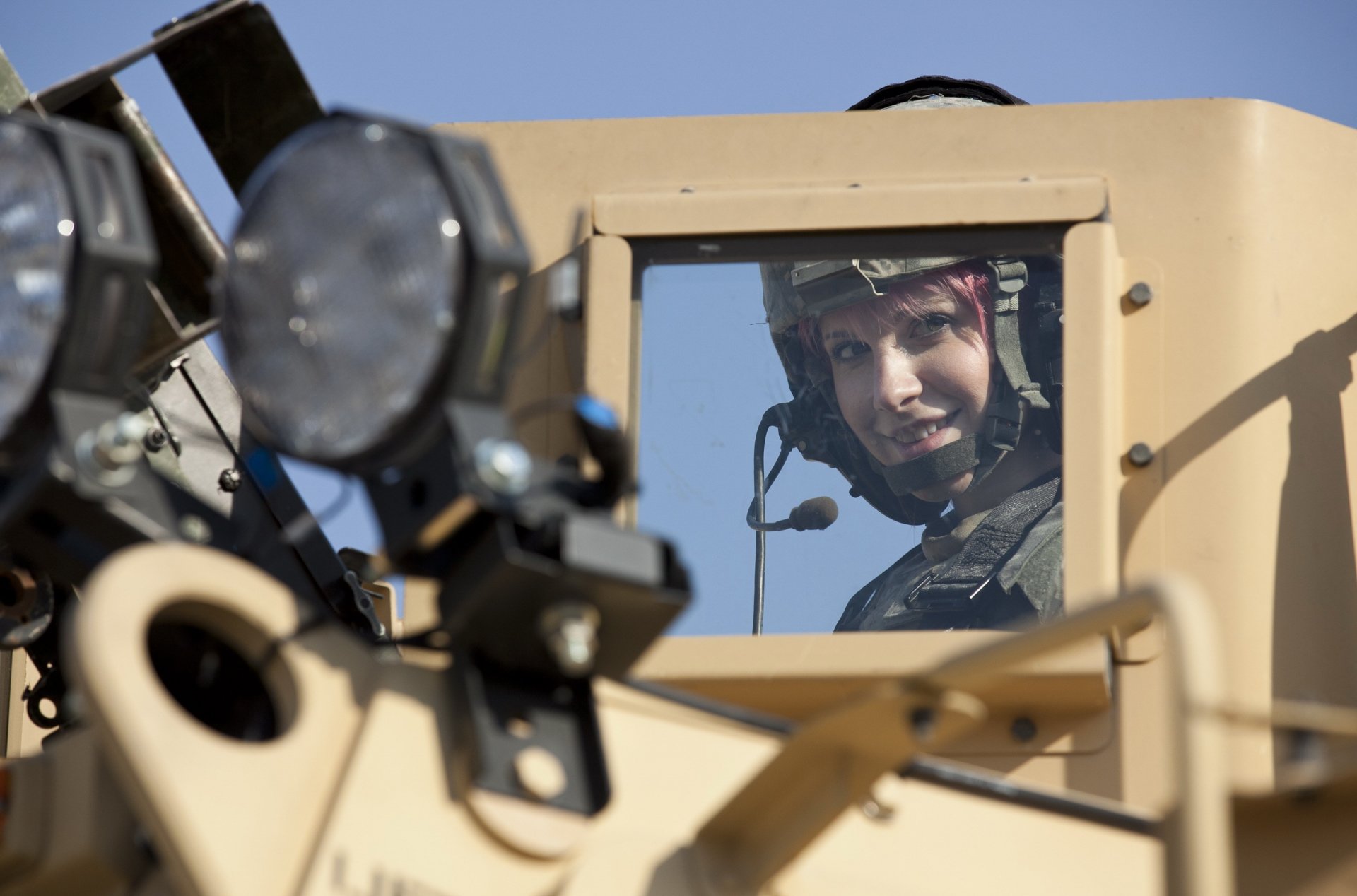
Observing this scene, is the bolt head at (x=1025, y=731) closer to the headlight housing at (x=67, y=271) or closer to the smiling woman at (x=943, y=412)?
the smiling woman at (x=943, y=412)

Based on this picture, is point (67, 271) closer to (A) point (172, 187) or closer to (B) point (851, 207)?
(A) point (172, 187)

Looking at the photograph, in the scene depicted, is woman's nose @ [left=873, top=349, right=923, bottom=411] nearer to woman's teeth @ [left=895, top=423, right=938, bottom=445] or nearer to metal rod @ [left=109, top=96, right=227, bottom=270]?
woman's teeth @ [left=895, top=423, right=938, bottom=445]

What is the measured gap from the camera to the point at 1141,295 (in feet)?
9.91

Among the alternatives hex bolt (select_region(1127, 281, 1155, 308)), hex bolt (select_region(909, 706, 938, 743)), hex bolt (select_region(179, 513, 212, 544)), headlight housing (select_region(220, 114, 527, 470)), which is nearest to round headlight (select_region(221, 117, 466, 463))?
headlight housing (select_region(220, 114, 527, 470))

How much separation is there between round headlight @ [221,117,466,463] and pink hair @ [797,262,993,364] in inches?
53.7

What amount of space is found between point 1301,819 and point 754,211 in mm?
1461

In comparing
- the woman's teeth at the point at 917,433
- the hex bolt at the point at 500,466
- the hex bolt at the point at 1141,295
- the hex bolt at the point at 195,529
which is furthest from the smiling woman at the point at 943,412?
the hex bolt at the point at 500,466

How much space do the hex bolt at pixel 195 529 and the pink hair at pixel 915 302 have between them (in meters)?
1.27

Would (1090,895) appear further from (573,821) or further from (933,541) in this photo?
(933,541)

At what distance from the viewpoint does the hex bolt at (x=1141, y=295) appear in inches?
119

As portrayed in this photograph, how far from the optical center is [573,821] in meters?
1.80


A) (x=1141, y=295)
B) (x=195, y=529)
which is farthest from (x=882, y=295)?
(x=195, y=529)

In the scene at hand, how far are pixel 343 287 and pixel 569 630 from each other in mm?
372

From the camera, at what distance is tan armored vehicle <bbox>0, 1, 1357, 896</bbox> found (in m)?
1.70
